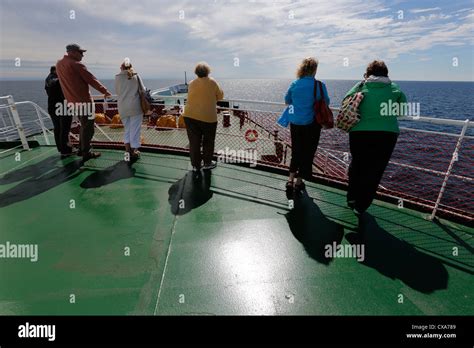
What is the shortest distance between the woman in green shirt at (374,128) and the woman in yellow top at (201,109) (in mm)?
2085

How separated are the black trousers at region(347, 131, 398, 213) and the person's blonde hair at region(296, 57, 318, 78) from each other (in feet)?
3.07

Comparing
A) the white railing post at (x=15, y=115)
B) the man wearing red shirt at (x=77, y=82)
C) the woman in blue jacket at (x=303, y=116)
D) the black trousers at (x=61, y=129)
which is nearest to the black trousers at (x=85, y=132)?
the man wearing red shirt at (x=77, y=82)

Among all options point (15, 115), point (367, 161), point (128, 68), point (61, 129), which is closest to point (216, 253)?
point (367, 161)

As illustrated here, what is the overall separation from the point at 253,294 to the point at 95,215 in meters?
2.36

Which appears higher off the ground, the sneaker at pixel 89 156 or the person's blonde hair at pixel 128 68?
the person's blonde hair at pixel 128 68

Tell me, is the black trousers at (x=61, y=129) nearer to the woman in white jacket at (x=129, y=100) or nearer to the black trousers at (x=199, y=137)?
the woman in white jacket at (x=129, y=100)

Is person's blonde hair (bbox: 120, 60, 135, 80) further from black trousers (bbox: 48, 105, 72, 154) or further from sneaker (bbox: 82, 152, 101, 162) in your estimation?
sneaker (bbox: 82, 152, 101, 162)

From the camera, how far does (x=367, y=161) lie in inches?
130

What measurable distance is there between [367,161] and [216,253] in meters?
2.07

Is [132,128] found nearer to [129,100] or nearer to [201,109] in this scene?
[129,100]

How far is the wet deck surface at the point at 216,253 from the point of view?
2.31m

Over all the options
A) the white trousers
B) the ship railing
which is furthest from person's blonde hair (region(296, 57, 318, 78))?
the white trousers

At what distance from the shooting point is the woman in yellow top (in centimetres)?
430
